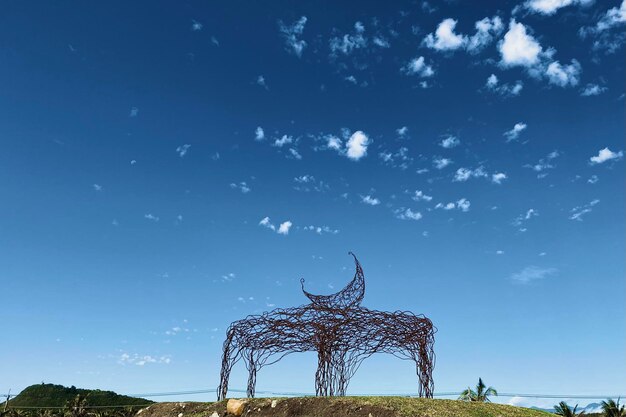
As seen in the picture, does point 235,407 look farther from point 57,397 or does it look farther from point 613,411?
point 57,397

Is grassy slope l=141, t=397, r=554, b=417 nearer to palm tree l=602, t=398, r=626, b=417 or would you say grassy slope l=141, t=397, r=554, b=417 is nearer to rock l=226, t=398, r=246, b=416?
rock l=226, t=398, r=246, b=416

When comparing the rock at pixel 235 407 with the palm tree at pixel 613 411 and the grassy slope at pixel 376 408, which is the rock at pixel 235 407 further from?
the palm tree at pixel 613 411

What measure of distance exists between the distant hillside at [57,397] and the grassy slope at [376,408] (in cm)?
5770

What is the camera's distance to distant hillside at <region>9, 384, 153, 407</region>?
71375 millimetres

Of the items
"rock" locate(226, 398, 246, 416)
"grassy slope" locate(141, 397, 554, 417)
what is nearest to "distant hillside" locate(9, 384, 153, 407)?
"rock" locate(226, 398, 246, 416)

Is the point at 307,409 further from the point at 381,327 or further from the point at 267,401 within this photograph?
the point at 381,327

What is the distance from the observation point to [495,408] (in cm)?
1936

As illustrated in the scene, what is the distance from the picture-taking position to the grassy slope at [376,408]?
18.3 metres

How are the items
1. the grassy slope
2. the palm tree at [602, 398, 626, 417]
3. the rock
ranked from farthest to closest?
the palm tree at [602, 398, 626, 417] → the rock → the grassy slope

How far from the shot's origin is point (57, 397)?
75.0 m

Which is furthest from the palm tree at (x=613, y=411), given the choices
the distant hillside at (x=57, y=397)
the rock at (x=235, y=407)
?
the distant hillside at (x=57, y=397)

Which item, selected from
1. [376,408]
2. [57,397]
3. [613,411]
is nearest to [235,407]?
[376,408]

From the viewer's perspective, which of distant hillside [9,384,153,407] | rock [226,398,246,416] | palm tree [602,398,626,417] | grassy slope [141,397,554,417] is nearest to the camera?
grassy slope [141,397,554,417]

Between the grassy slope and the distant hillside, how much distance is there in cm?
5770
